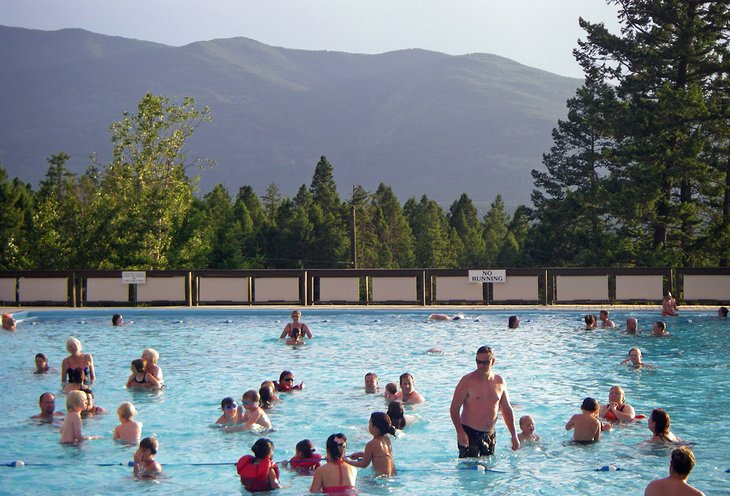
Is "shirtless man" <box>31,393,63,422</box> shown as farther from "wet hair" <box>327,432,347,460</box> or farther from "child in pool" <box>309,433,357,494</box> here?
"wet hair" <box>327,432,347,460</box>

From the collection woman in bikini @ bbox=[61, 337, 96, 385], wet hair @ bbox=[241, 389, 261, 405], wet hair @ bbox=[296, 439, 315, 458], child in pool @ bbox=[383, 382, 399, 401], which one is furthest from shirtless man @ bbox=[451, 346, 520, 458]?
woman in bikini @ bbox=[61, 337, 96, 385]

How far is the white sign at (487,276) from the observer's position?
30.5m

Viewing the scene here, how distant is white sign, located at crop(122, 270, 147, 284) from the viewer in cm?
3123

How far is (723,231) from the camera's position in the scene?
38.1m

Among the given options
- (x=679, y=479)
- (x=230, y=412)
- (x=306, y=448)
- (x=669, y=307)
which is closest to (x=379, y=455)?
(x=306, y=448)

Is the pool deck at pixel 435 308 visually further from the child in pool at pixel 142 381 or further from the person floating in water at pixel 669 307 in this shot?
the child in pool at pixel 142 381

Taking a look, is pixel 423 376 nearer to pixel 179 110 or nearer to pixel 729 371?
pixel 729 371

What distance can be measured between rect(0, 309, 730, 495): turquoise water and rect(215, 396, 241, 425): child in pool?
0.80 feet

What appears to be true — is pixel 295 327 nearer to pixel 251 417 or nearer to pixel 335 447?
pixel 251 417

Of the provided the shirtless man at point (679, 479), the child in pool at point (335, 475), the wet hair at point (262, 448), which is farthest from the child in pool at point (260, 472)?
the shirtless man at point (679, 479)

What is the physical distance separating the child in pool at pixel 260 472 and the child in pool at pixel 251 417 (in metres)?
3.08

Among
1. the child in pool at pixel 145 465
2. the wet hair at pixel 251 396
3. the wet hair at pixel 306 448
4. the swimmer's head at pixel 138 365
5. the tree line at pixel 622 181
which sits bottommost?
the child in pool at pixel 145 465

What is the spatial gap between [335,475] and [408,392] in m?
5.46

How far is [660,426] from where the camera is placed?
1159 cm
